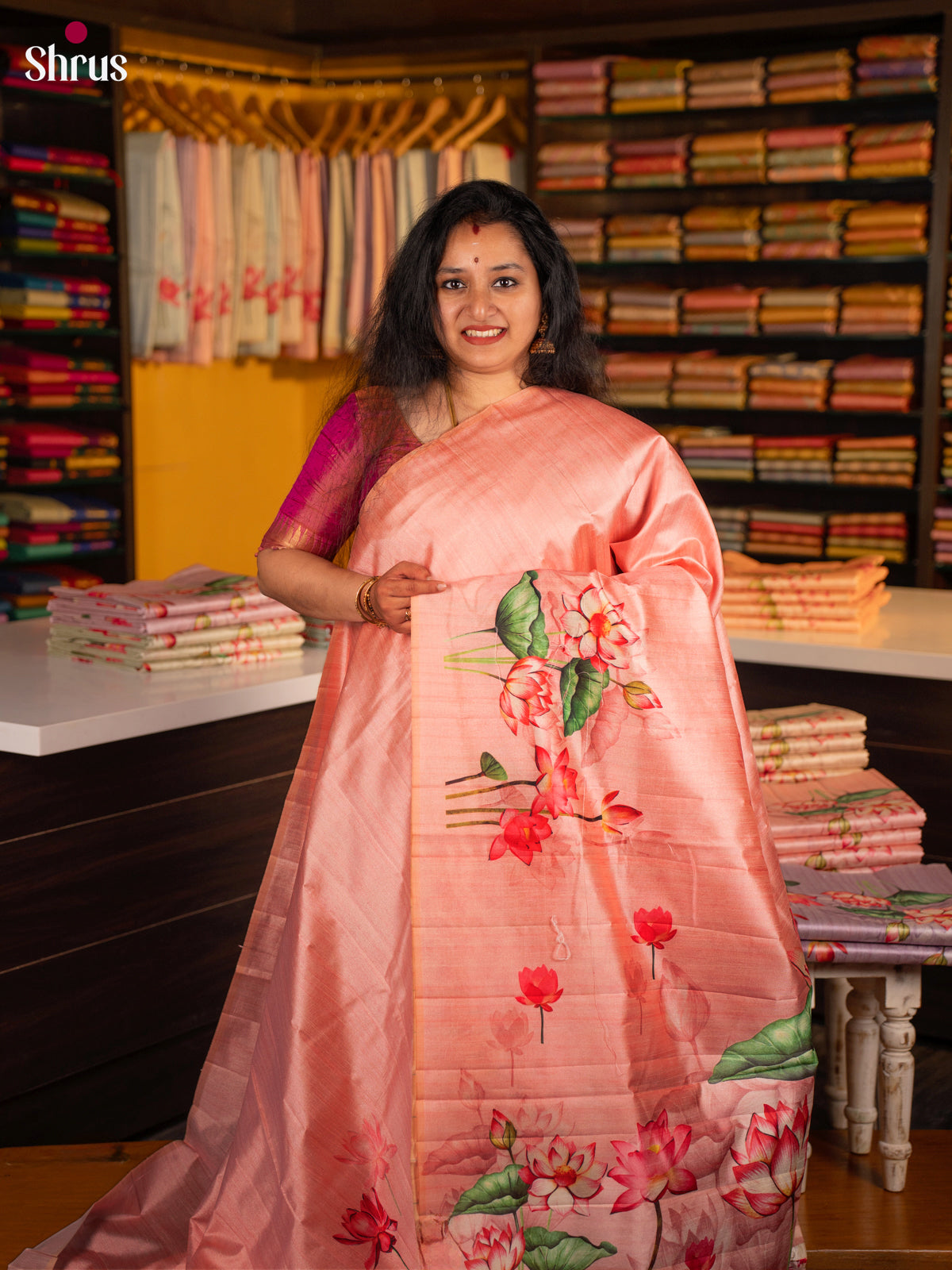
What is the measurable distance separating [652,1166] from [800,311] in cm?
381

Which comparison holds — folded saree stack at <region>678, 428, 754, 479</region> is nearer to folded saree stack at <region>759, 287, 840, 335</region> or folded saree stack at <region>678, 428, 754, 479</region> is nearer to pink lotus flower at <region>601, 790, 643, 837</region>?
folded saree stack at <region>759, 287, 840, 335</region>

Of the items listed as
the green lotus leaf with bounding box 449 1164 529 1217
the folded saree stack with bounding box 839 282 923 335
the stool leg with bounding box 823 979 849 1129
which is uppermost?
the folded saree stack with bounding box 839 282 923 335

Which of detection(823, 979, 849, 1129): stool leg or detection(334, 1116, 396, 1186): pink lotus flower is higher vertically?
detection(334, 1116, 396, 1186): pink lotus flower

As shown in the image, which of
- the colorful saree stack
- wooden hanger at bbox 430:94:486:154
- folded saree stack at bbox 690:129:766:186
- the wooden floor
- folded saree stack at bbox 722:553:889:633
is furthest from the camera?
wooden hanger at bbox 430:94:486:154

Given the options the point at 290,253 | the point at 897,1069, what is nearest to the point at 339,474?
the point at 897,1069

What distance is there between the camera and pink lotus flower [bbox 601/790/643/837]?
182 cm

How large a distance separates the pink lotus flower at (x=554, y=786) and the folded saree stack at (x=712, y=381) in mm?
3583

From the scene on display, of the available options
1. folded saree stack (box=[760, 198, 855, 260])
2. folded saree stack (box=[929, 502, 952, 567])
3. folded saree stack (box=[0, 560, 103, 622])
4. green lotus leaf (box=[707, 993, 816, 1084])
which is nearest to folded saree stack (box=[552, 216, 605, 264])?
folded saree stack (box=[760, 198, 855, 260])

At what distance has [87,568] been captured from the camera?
17.1 feet

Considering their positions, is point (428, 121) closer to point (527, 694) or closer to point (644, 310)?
point (644, 310)

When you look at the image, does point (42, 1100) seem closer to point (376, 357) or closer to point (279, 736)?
point (279, 736)

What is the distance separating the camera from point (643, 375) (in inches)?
208

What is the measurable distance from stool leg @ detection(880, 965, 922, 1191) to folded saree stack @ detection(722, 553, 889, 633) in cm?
96

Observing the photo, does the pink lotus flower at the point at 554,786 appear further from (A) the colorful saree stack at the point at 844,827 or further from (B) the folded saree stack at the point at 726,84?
(B) the folded saree stack at the point at 726,84
